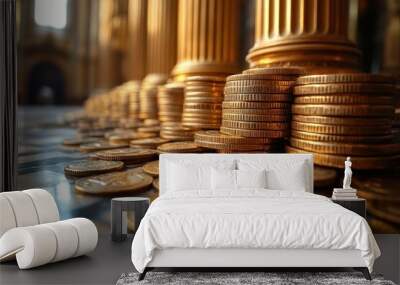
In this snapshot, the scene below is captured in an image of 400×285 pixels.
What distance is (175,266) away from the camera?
2383 mm

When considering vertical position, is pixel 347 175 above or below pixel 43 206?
above

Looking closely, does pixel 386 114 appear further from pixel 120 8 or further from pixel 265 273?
pixel 120 8

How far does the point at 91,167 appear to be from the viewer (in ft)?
12.0

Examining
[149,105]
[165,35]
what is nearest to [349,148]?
[149,105]

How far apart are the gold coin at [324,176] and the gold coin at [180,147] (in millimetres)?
831

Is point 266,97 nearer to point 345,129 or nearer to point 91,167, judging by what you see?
point 345,129

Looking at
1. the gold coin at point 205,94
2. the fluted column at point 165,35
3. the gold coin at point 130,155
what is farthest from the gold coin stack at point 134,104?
the gold coin at point 205,94

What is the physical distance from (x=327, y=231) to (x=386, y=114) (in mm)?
1080

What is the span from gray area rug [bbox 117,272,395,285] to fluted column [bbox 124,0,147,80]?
273 inches

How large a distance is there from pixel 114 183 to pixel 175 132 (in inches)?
25.6

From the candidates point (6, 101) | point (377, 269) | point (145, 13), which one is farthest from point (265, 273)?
point (145, 13)

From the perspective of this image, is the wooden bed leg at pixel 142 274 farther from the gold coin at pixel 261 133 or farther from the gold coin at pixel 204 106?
the gold coin at pixel 204 106

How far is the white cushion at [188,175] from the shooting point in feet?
10.3

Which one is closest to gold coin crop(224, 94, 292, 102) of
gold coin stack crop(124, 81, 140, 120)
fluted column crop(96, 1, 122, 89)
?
gold coin stack crop(124, 81, 140, 120)
